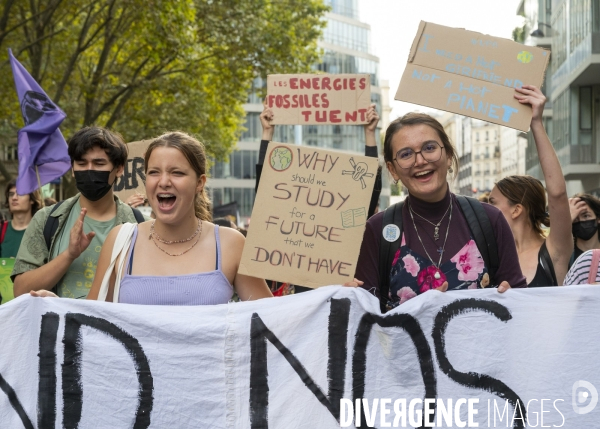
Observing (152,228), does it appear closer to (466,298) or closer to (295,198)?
(295,198)

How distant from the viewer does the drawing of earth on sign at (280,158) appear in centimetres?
390

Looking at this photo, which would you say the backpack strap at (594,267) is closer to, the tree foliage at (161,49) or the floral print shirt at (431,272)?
the floral print shirt at (431,272)

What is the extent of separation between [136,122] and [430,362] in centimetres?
2146

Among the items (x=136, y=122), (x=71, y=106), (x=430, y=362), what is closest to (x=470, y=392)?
(x=430, y=362)

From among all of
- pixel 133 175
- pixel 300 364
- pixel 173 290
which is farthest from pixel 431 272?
pixel 133 175

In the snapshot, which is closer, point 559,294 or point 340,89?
point 559,294

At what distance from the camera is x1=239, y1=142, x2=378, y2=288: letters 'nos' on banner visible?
12.2ft

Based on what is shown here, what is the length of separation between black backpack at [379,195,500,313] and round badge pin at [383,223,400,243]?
0.01 meters

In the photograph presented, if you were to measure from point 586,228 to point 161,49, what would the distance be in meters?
12.5

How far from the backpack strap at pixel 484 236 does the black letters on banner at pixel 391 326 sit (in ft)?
1.26

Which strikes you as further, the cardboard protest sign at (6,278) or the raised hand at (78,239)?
the cardboard protest sign at (6,278)

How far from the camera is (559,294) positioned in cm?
363

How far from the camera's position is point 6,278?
20.1 ft

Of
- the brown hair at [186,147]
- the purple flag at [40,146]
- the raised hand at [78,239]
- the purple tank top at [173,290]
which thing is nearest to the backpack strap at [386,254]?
the purple tank top at [173,290]
